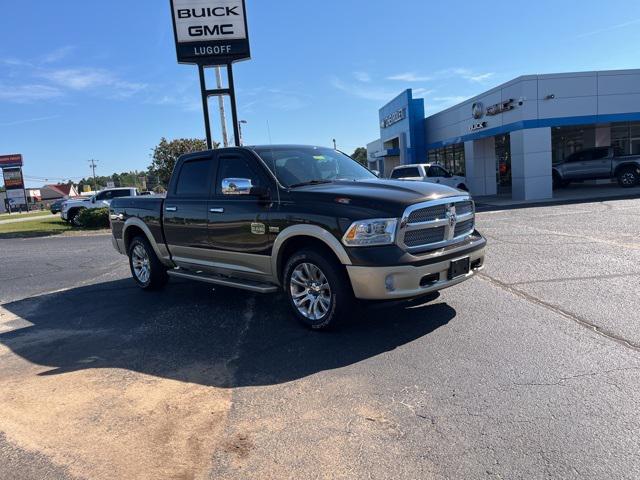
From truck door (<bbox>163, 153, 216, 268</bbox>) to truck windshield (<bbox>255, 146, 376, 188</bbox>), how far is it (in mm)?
997

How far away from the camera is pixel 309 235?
16.9 feet

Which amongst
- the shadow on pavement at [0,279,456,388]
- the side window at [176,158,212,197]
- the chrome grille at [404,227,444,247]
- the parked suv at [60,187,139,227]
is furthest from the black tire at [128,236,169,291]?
the parked suv at [60,187,139,227]

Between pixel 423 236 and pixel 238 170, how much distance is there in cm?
255

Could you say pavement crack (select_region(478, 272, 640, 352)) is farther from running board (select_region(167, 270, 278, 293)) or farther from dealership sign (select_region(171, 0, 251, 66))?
dealership sign (select_region(171, 0, 251, 66))

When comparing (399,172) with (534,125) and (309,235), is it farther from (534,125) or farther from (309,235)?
(309,235)

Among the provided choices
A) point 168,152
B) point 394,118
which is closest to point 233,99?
point 394,118

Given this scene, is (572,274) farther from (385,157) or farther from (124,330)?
(385,157)

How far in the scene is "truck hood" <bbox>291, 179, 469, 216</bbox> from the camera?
4.84 m

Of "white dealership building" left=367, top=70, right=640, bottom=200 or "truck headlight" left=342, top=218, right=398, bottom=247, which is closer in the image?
"truck headlight" left=342, top=218, right=398, bottom=247

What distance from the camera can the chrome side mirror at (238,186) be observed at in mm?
5590

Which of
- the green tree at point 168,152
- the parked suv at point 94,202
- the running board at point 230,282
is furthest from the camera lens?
the green tree at point 168,152

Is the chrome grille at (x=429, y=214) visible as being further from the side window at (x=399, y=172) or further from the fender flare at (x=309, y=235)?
the side window at (x=399, y=172)

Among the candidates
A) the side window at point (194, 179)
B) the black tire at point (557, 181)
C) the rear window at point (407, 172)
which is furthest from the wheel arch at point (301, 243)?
the black tire at point (557, 181)

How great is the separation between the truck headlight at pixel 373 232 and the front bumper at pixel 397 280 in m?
0.25
